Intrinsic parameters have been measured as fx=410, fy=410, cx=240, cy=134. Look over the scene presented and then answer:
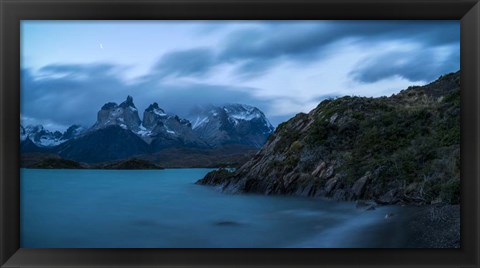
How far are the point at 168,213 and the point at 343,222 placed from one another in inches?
67.1

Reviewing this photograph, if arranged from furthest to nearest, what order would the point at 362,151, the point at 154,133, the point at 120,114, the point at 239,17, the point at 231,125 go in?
the point at 362,151
the point at 154,133
the point at 231,125
the point at 120,114
the point at 239,17

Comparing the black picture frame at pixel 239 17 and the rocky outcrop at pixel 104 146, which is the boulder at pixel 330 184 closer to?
the black picture frame at pixel 239 17

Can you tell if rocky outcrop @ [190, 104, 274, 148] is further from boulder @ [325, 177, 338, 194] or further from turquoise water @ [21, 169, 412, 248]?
boulder @ [325, 177, 338, 194]

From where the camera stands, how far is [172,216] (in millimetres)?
3984

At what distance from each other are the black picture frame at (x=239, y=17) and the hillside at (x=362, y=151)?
3.61ft

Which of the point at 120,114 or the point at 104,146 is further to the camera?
the point at 104,146

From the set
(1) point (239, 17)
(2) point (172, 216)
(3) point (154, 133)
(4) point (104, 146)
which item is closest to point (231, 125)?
(3) point (154, 133)

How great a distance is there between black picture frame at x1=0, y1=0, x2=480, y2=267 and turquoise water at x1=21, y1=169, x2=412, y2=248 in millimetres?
413

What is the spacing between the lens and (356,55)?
12.6 ft

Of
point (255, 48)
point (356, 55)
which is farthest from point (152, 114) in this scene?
point (356, 55)

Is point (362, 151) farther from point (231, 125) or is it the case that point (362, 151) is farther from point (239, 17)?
point (239, 17)

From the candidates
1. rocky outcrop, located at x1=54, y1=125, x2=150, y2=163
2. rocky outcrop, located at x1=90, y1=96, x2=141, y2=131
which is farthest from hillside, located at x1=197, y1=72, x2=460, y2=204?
rocky outcrop, located at x1=90, y1=96, x2=141, y2=131

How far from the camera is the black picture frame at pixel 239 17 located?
2.87 m

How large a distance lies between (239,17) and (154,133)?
1.74m
